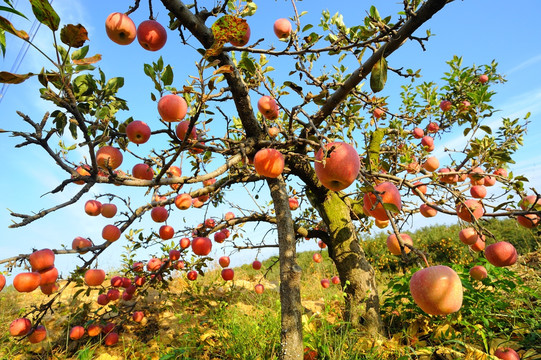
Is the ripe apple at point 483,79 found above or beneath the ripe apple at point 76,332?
above

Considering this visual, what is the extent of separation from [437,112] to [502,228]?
9.60 meters

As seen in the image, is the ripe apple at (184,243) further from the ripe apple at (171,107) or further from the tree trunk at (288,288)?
the ripe apple at (171,107)

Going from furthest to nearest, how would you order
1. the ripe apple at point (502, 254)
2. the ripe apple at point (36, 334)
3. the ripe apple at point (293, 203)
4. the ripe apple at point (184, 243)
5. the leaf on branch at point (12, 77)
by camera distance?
the ripe apple at point (293, 203), the ripe apple at point (184, 243), the ripe apple at point (36, 334), the ripe apple at point (502, 254), the leaf on branch at point (12, 77)

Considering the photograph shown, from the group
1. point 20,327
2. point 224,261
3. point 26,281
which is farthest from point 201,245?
point 20,327

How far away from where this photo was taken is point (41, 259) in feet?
7.77

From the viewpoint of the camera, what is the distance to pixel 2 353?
3482 millimetres

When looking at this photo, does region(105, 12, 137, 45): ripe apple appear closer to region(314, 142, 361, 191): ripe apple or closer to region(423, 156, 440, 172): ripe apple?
region(314, 142, 361, 191): ripe apple

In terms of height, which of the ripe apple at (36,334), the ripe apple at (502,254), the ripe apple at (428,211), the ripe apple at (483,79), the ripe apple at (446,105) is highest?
the ripe apple at (483,79)

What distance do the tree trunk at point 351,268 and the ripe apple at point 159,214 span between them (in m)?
1.92

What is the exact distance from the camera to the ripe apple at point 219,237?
14.2 ft

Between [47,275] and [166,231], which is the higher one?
[166,231]

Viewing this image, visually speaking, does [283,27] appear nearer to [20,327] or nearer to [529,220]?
[529,220]

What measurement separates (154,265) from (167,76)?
3052 mm

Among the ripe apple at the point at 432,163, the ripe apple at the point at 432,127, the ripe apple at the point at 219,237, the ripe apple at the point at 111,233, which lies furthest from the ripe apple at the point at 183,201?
the ripe apple at the point at 432,127
